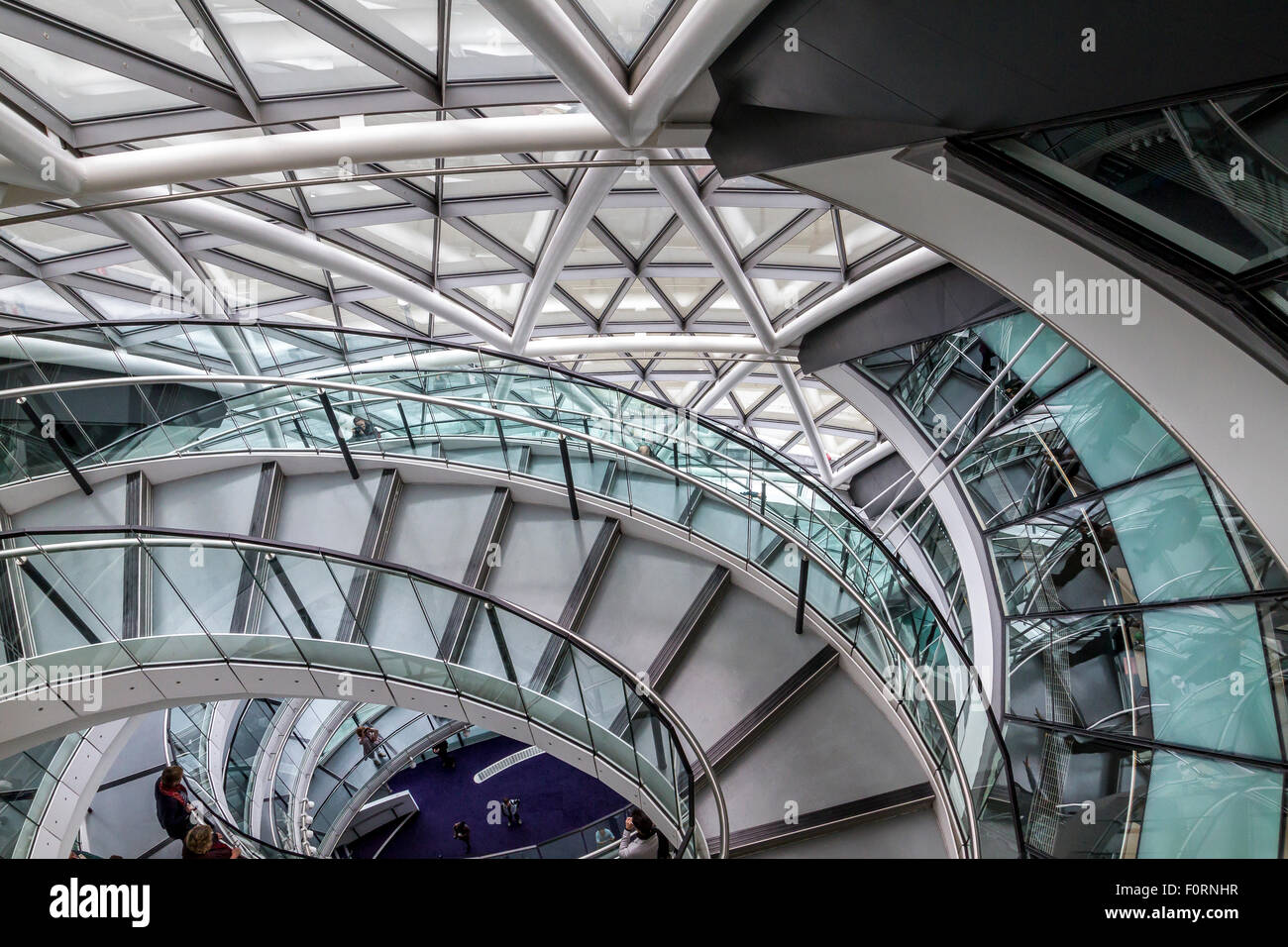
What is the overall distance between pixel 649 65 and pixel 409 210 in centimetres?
820

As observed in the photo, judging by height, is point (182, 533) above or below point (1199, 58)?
below

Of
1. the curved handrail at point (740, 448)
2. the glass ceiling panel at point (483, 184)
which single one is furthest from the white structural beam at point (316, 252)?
the glass ceiling panel at point (483, 184)

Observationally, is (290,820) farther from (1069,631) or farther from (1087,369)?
(1087,369)

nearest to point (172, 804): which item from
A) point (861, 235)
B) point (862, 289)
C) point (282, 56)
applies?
point (282, 56)

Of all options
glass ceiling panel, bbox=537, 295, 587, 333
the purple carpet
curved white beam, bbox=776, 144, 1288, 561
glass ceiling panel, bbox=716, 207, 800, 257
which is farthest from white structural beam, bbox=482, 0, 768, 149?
the purple carpet

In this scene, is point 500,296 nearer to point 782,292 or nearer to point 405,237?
point 405,237

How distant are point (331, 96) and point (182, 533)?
20.5ft

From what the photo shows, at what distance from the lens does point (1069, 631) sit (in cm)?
1247

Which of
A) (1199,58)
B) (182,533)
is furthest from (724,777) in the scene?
(1199,58)

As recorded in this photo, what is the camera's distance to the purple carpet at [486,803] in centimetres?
2427

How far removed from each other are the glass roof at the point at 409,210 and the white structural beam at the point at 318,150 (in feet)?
0.45

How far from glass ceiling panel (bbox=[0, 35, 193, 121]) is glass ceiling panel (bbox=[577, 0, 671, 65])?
20.5 ft

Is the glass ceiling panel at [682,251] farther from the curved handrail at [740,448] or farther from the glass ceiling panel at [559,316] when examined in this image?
the curved handrail at [740,448]

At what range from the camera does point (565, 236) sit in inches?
586
